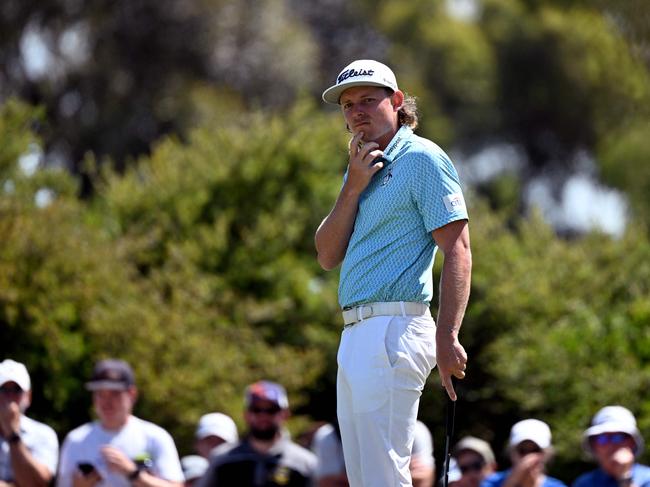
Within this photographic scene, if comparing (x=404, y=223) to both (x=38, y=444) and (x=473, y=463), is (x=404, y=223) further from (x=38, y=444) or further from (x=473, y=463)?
(x=473, y=463)

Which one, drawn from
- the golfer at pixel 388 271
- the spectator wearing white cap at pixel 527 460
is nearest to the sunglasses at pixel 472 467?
the spectator wearing white cap at pixel 527 460

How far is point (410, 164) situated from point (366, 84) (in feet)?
1.33

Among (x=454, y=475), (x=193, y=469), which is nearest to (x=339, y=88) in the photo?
(x=454, y=475)

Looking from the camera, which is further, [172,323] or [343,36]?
[343,36]

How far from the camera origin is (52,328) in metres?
16.4

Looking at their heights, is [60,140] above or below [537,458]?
above

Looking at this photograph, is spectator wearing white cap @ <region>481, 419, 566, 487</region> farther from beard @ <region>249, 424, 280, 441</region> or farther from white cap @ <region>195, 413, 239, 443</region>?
white cap @ <region>195, 413, 239, 443</region>

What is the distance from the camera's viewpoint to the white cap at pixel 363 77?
20.5ft

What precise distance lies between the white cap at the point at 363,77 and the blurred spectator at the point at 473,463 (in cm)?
445

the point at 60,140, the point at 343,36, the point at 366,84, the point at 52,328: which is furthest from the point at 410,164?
the point at 343,36

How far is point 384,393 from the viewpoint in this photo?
5965 millimetres

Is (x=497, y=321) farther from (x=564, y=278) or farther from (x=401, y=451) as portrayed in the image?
(x=401, y=451)

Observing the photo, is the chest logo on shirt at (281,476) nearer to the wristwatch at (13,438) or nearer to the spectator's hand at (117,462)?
the spectator's hand at (117,462)

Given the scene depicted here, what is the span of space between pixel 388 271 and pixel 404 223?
216 mm
